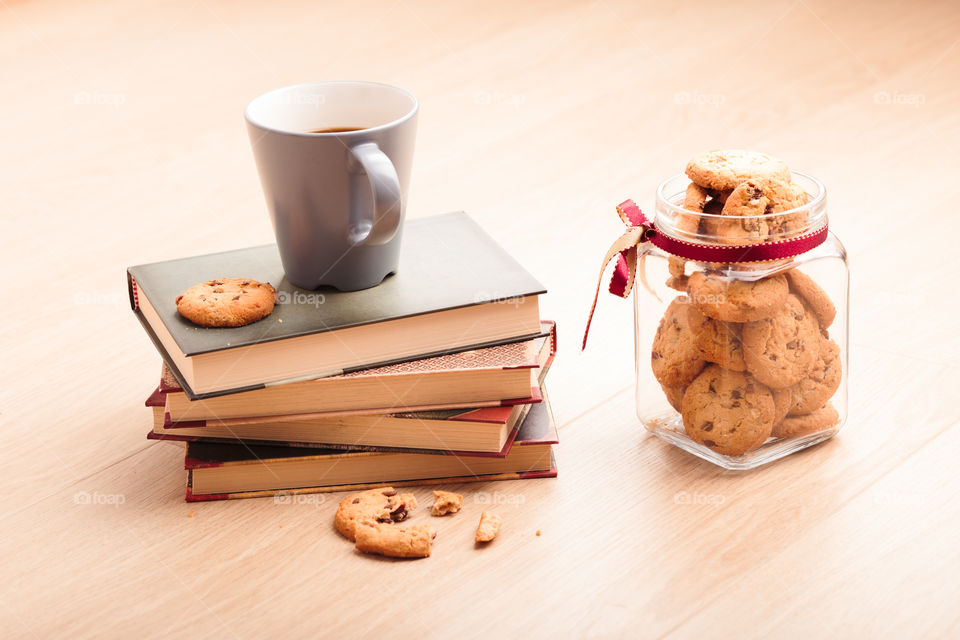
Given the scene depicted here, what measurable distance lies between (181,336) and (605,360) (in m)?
0.43

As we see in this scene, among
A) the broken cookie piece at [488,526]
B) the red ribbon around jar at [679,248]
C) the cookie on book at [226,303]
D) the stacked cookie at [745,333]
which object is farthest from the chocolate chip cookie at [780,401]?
the cookie on book at [226,303]

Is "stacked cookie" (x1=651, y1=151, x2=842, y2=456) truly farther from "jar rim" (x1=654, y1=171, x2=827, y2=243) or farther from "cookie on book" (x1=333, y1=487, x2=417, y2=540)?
"cookie on book" (x1=333, y1=487, x2=417, y2=540)

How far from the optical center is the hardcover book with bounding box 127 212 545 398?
2.71 feet

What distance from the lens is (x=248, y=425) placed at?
2.84 ft

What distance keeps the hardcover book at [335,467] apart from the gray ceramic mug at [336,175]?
149 mm

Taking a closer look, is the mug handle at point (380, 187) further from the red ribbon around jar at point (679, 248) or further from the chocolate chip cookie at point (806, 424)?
the chocolate chip cookie at point (806, 424)

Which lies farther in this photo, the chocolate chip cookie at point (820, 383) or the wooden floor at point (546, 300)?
the chocolate chip cookie at point (820, 383)

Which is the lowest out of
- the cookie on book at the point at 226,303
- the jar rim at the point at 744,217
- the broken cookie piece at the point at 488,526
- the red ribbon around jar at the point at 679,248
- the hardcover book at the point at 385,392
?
the broken cookie piece at the point at 488,526

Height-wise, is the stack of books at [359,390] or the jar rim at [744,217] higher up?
the jar rim at [744,217]

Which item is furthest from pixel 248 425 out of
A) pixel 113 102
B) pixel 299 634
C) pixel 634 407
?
pixel 113 102

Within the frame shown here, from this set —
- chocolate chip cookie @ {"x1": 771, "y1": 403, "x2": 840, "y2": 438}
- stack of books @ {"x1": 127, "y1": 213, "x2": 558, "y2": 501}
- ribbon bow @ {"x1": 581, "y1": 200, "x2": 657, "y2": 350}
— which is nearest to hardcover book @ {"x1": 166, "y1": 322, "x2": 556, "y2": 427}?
stack of books @ {"x1": 127, "y1": 213, "x2": 558, "y2": 501}

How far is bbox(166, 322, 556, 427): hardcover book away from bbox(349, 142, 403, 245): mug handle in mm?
112

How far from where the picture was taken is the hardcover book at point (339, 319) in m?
0.83

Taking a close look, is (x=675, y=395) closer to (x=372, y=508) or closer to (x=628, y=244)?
(x=628, y=244)
